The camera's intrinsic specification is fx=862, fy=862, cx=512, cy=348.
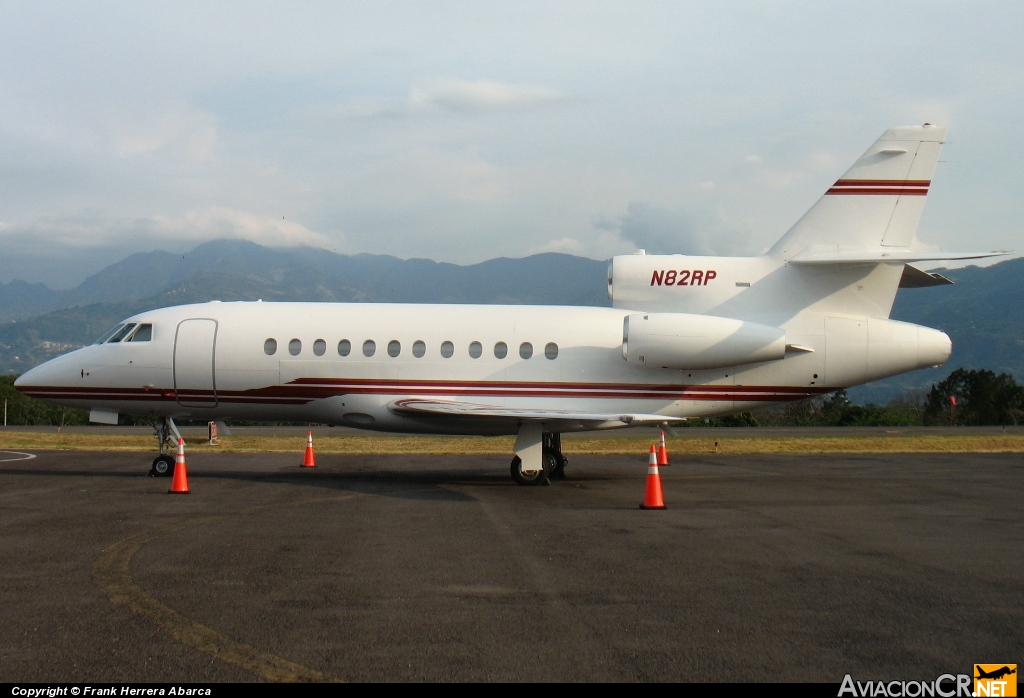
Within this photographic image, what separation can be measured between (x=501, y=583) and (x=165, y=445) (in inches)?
489

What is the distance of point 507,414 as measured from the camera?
1541 centimetres

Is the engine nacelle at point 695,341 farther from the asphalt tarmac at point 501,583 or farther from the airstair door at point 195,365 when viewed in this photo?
the airstair door at point 195,365

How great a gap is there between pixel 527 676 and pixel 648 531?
229 inches

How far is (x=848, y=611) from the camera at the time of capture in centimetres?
703

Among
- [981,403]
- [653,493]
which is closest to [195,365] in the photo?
[653,493]

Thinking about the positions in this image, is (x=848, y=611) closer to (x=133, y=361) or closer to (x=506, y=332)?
(x=506, y=332)

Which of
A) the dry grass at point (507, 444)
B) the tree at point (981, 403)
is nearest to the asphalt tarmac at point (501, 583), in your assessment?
the dry grass at point (507, 444)

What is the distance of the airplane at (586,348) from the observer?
54.5 feet

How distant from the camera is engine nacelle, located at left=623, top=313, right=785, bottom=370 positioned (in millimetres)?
16328

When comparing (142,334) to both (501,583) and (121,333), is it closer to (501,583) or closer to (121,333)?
(121,333)

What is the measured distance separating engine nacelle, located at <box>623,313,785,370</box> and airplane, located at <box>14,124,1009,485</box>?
3cm

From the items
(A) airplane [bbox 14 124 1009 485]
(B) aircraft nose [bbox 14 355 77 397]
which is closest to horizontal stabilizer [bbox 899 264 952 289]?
(A) airplane [bbox 14 124 1009 485]

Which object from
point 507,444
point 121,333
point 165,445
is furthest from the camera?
point 507,444

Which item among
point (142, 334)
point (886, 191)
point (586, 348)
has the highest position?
point (886, 191)
